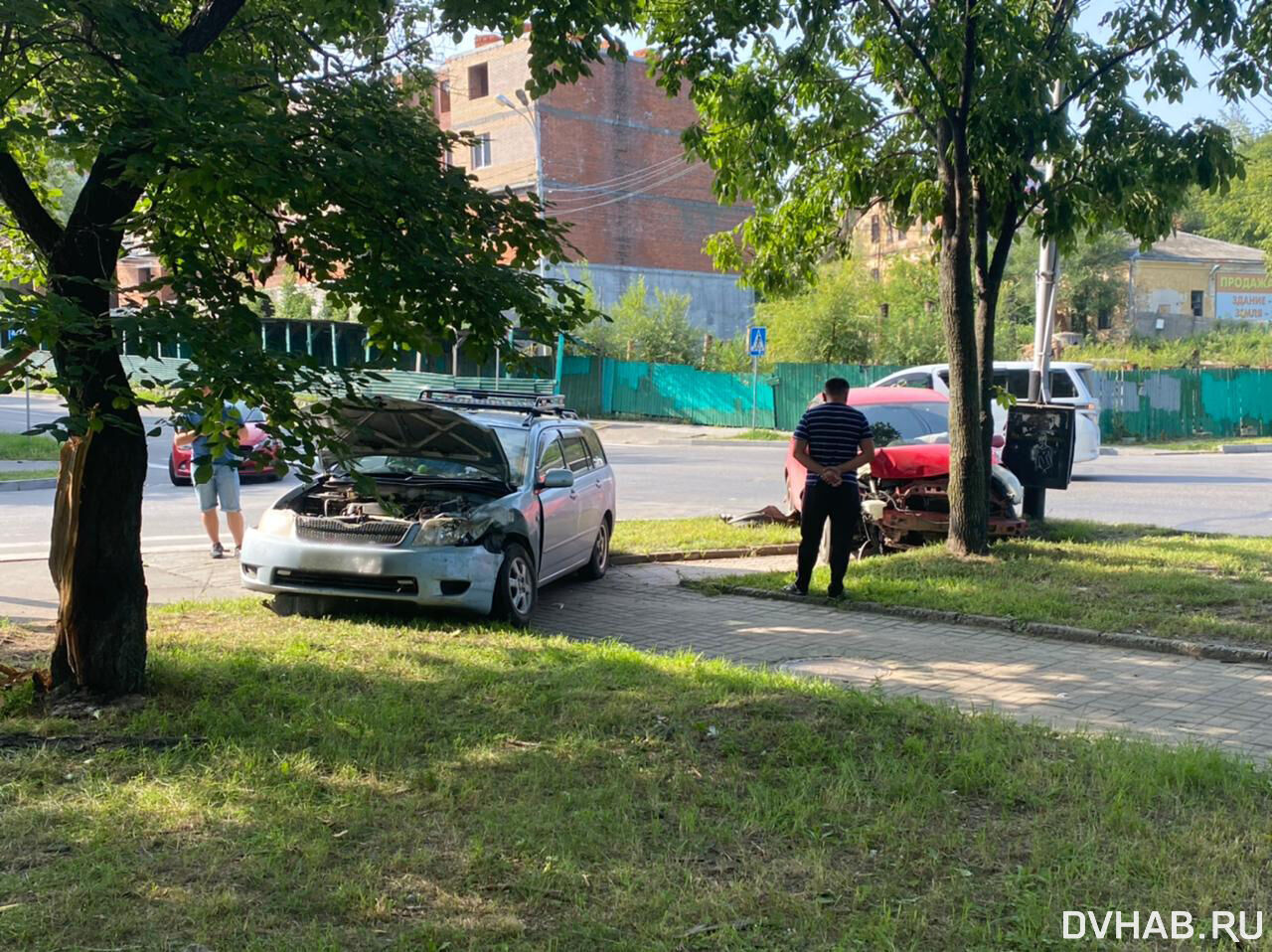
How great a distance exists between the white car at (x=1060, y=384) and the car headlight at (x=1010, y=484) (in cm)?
713

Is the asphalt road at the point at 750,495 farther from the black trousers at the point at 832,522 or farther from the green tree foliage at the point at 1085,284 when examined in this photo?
the green tree foliage at the point at 1085,284

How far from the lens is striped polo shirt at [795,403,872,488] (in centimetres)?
982

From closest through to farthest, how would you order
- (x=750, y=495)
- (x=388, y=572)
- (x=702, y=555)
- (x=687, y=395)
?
(x=388, y=572) → (x=702, y=555) → (x=750, y=495) → (x=687, y=395)

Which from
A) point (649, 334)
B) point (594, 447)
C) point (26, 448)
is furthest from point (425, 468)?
point (649, 334)

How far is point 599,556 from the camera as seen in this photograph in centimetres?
1141

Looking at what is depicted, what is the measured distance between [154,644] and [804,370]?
29.8m

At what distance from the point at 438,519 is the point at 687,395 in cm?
3045

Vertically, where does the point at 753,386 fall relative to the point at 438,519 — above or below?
above

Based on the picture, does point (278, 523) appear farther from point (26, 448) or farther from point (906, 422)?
point (26, 448)

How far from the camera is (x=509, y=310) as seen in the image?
5863 mm

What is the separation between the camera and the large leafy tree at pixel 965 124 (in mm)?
10297

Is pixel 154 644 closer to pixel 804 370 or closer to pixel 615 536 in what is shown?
pixel 615 536

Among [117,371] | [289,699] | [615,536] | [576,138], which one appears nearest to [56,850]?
[289,699]

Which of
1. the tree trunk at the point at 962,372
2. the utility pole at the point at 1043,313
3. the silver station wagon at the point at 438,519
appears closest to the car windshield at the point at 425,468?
the silver station wagon at the point at 438,519
